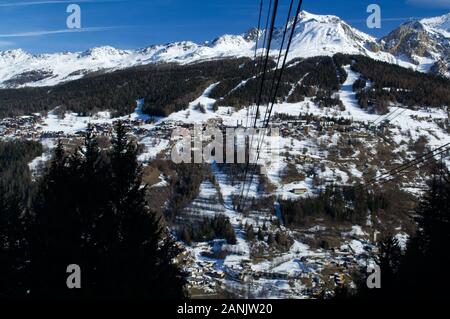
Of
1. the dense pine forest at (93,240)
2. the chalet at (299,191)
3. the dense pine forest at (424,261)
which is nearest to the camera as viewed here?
the dense pine forest at (93,240)

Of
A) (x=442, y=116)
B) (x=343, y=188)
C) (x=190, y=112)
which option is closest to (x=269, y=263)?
(x=343, y=188)

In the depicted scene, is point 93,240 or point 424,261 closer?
Answer: point 93,240

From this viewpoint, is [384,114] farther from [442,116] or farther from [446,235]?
[446,235]

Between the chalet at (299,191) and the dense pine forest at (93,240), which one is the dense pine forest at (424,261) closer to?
the dense pine forest at (93,240)

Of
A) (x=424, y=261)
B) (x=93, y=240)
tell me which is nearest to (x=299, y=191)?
(x=424, y=261)

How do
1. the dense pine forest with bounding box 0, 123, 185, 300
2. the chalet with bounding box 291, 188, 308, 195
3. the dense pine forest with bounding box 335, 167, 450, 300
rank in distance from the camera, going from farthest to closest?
the chalet with bounding box 291, 188, 308, 195 → the dense pine forest with bounding box 335, 167, 450, 300 → the dense pine forest with bounding box 0, 123, 185, 300

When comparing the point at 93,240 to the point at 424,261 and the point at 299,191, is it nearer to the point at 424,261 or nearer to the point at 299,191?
the point at 424,261

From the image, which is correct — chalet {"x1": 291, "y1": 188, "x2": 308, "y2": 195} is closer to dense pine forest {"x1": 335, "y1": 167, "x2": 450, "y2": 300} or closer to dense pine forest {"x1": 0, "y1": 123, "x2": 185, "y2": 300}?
dense pine forest {"x1": 335, "y1": 167, "x2": 450, "y2": 300}

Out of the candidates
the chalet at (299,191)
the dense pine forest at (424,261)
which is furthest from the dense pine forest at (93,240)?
the chalet at (299,191)

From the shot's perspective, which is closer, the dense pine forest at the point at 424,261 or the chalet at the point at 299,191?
the dense pine forest at the point at 424,261

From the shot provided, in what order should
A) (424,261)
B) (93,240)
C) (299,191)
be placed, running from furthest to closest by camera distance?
(299,191), (424,261), (93,240)

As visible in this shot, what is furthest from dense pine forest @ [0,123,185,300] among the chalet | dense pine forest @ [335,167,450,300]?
the chalet
